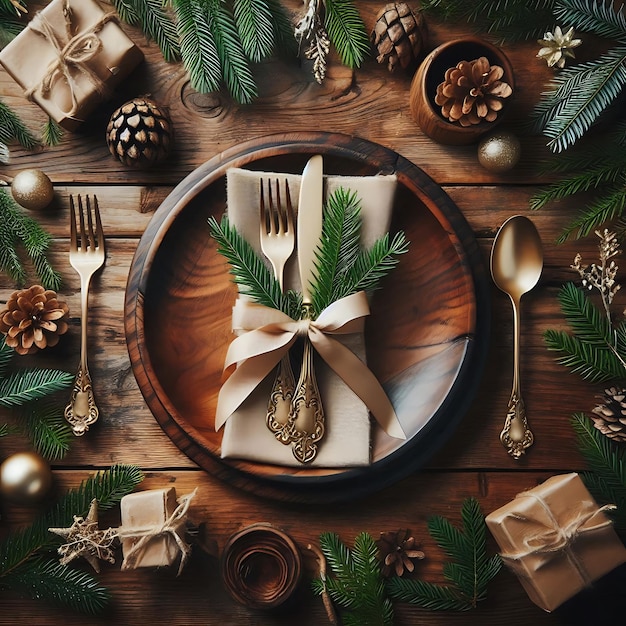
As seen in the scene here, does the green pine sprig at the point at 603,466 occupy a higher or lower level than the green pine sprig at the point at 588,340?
lower

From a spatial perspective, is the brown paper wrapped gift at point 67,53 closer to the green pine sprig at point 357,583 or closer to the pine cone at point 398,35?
the pine cone at point 398,35

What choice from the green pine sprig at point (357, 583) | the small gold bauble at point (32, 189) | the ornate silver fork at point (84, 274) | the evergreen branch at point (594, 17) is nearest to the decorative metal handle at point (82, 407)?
the ornate silver fork at point (84, 274)

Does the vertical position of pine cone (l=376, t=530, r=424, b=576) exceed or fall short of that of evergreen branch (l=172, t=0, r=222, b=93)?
it falls short

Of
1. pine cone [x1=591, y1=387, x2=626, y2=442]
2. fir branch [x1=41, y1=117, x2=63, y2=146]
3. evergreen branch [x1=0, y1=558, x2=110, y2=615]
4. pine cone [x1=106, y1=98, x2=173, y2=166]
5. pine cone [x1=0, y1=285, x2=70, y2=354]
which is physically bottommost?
evergreen branch [x1=0, y1=558, x2=110, y2=615]

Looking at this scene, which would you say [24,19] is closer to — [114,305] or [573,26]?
[114,305]

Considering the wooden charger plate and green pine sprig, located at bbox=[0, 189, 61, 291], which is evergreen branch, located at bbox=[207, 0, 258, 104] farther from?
green pine sprig, located at bbox=[0, 189, 61, 291]

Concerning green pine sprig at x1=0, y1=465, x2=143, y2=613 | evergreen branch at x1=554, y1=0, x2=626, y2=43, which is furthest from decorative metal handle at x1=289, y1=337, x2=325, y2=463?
evergreen branch at x1=554, y1=0, x2=626, y2=43

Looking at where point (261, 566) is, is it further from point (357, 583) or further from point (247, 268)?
point (247, 268)
